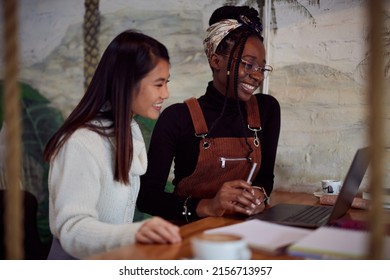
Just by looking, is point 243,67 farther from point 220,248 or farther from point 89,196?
point 220,248

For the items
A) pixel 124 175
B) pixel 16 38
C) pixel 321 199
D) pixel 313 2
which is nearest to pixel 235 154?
pixel 321 199

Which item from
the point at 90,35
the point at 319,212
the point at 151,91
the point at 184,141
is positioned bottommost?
the point at 319,212

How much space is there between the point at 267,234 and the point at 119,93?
44cm

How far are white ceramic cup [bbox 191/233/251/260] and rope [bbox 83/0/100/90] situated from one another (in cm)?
152

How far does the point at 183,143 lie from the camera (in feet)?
4.63

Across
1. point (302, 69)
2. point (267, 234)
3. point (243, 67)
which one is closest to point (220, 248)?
point (267, 234)

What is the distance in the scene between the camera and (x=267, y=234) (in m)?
0.82

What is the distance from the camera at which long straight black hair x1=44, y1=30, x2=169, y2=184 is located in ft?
3.29

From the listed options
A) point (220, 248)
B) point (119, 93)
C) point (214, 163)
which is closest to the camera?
point (220, 248)

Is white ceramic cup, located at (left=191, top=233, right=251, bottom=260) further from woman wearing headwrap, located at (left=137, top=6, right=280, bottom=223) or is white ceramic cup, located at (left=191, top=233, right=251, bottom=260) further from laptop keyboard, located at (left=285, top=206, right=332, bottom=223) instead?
woman wearing headwrap, located at (left=137, top=6, right=280, bottom=223)

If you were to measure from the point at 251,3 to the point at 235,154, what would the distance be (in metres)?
0.69

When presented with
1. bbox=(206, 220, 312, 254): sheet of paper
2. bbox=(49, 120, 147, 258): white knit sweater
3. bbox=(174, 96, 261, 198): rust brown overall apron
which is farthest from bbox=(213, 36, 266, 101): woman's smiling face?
bbox=(206, 220, 312, 254): sheet of paper

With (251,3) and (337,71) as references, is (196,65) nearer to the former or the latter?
(251,3)

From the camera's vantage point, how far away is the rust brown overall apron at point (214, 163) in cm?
135
